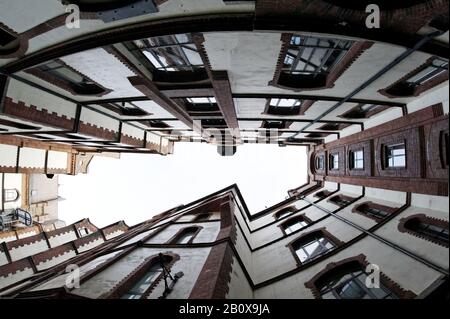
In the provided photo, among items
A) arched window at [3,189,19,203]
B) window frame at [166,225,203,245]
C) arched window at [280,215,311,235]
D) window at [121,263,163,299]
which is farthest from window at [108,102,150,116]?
arched window at [3,189,19,203]

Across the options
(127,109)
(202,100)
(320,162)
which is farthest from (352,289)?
(320,162)

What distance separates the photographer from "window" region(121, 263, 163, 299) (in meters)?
6.88

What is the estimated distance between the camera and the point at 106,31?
20.2ft

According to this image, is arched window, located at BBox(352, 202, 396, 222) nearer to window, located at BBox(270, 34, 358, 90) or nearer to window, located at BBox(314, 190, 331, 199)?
window, located at BBox(314, 190, 331, 199)

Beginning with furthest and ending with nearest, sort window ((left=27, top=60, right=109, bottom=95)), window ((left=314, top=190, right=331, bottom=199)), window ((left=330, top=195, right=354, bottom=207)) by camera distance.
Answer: window ((left=314, top=190, right=331, bottom=199)) < window ((left=330, top=195, right=354, bottom=207)) < window ((left=27, top=60, right=109, bottom=95))

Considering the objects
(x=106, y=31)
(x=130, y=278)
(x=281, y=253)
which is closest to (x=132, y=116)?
(x=106, y=31)

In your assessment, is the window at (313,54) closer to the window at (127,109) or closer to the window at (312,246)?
the window at (312,246)

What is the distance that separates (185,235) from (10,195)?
14789 millimetres

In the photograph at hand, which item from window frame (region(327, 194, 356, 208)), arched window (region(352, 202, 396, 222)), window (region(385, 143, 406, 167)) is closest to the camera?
window (region(385, 143, 406, 167))

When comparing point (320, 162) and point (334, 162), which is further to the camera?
point (320, 162)

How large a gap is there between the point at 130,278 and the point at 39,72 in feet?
21.5

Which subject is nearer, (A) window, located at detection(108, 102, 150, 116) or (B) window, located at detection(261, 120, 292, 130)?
(A) window, located at detection(108, 102, 150, 116)

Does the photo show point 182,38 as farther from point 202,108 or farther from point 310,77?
point 202,108

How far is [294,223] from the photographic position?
Answer: 14.4 meters
